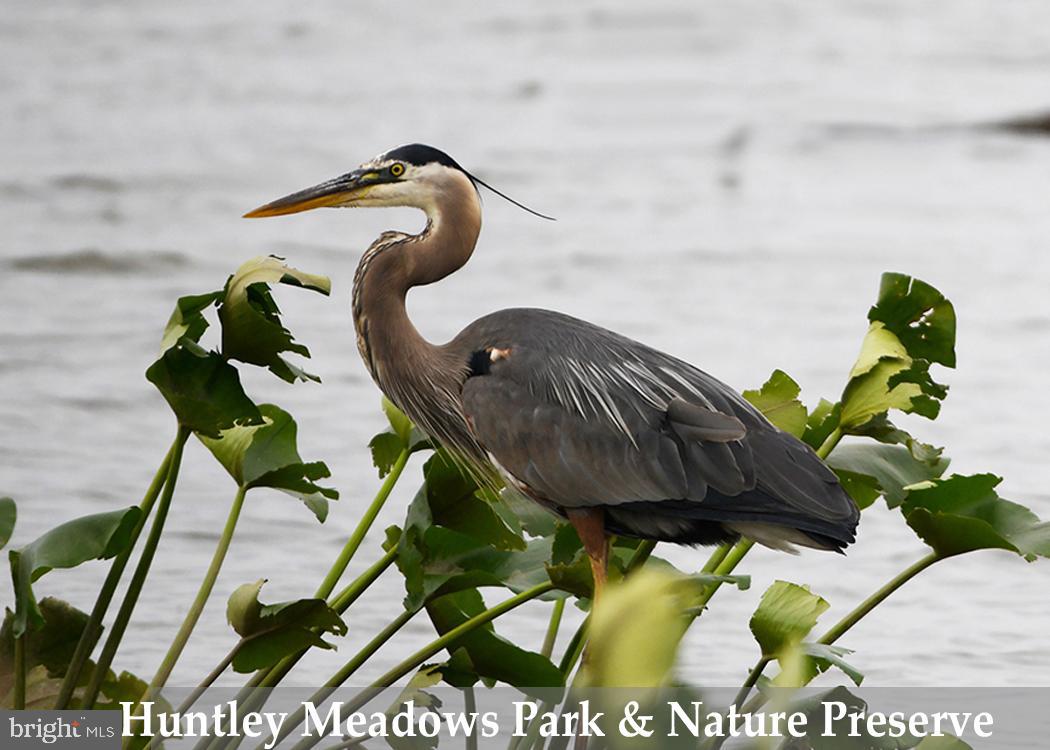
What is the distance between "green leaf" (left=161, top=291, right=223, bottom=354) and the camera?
3.16m

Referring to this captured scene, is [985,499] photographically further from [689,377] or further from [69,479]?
[69,479]

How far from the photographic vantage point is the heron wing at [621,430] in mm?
3568

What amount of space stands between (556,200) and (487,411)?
24.2 ft

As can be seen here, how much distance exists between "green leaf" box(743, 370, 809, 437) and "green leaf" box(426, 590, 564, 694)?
0.70 m

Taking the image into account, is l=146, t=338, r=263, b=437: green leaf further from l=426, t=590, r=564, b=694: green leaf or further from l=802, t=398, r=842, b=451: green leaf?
l=802, t=398, r=842, b=451: green leaf

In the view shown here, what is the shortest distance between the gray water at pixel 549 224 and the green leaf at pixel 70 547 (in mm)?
1049

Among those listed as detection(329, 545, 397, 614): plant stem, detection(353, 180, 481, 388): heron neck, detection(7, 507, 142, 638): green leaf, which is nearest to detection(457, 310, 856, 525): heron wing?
detection(353, 180, 481, 388): heron neck

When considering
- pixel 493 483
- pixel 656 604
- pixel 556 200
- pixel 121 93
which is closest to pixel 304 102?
pixel 121 93

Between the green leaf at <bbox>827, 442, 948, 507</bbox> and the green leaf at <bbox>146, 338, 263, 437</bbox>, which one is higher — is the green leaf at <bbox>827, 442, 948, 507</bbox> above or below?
above

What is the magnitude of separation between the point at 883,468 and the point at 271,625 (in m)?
1.24

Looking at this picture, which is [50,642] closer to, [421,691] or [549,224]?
[421,691]

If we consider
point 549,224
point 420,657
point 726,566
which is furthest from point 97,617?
point 549,224

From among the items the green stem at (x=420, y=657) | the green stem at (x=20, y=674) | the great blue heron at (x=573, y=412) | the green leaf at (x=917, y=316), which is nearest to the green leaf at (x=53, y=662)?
the green stem at (x=20, y=674)

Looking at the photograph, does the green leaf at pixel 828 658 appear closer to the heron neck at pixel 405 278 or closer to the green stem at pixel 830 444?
the green stem at pixel 830 444
